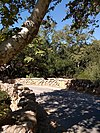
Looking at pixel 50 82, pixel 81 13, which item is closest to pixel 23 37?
pixel 81 13

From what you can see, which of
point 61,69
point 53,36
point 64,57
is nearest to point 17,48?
point 61,69

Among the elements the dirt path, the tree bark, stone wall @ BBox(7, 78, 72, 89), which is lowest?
the dirt path

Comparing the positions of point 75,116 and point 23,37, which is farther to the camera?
point 75,116

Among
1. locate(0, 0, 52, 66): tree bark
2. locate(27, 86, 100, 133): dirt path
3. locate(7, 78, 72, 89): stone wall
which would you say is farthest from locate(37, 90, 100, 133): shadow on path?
locate(7, 78, 72, 89): stone wall

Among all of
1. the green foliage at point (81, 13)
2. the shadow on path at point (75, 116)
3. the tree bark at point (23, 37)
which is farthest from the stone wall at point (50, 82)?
the tree bark at point (23, 37)

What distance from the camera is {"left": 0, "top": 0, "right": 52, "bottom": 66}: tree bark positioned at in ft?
19.3

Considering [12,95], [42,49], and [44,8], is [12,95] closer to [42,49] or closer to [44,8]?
[44,8]

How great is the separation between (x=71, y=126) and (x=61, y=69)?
3005cm

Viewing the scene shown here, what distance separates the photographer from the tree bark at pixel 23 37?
5891 millimetres

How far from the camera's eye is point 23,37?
620cm

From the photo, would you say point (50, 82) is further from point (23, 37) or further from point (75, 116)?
point (23, 37)

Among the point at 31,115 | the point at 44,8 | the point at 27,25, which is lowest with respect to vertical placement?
the point at 31,115

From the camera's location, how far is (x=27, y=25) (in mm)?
6320

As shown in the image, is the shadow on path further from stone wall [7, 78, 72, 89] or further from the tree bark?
stone wall [7, 78, 72, 89]
